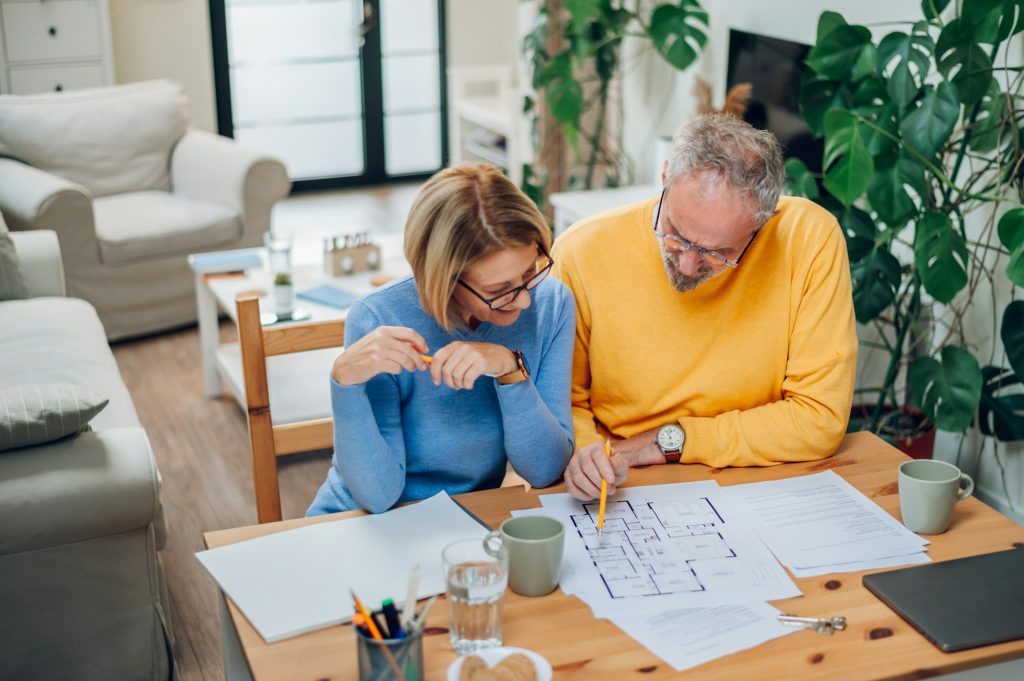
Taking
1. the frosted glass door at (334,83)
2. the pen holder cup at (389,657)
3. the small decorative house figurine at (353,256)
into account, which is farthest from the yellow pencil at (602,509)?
the frosted glass door at (334,83)

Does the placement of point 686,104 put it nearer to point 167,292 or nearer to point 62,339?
point 167,292

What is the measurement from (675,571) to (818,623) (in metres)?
0.18

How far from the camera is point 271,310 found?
321 cm

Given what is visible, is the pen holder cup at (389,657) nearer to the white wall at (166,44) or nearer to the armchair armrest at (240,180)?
the armchair armrest at (240,180)

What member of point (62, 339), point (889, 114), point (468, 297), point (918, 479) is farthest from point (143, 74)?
point (918, 479)

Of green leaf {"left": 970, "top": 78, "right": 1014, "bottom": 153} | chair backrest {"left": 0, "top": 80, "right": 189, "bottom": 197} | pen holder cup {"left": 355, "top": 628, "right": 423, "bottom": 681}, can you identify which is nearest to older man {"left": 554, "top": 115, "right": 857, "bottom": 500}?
pen holder cup {"left": 355, "top": 628, "right": 423, "bottom": 681}

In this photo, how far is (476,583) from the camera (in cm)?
113

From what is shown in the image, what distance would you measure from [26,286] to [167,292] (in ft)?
3.33

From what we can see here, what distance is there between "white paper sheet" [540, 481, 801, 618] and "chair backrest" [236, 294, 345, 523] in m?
0.48

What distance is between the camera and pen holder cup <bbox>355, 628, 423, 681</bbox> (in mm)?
1033

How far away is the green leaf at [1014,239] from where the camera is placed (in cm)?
209

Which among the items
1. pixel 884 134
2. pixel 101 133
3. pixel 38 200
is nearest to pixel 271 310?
pixel 38 200

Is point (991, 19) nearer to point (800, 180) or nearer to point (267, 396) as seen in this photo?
point (800, 180)

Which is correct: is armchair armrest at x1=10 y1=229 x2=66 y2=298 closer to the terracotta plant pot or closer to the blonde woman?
the blonde woman
